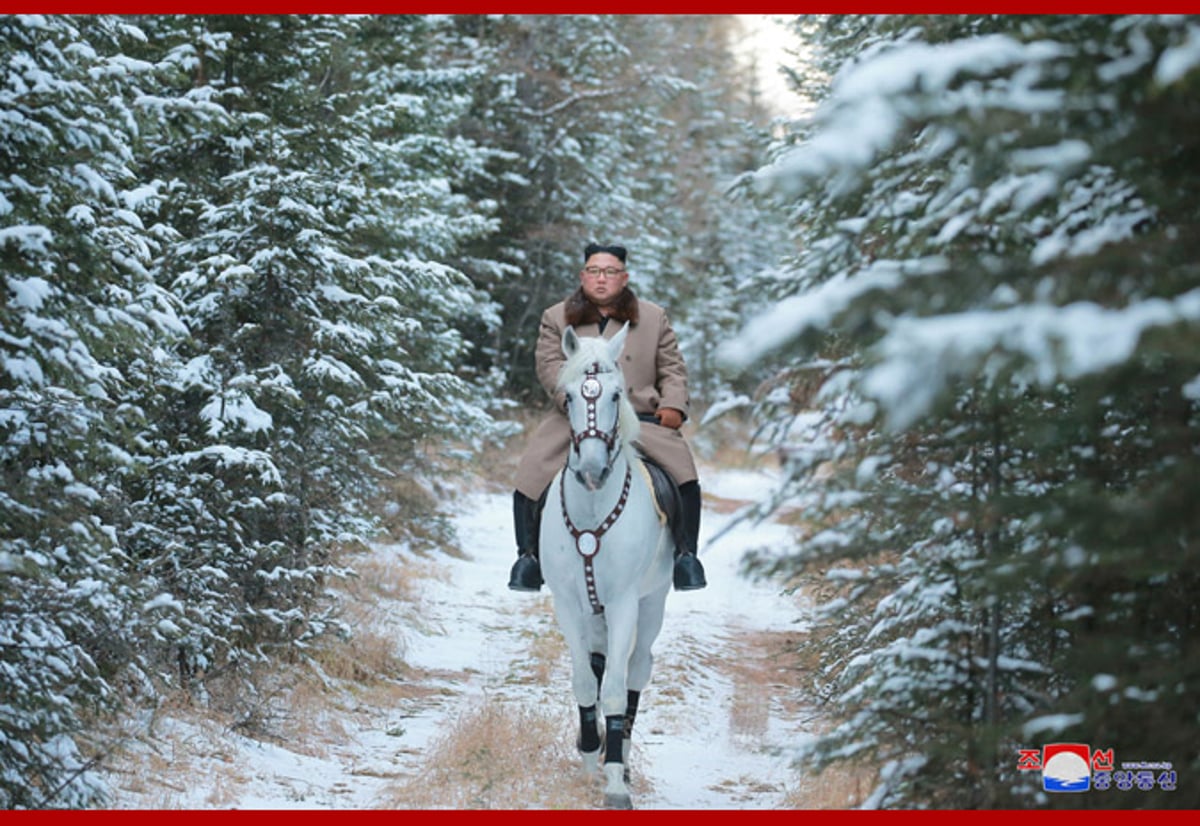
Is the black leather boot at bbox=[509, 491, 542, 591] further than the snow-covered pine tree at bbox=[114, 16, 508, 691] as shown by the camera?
No

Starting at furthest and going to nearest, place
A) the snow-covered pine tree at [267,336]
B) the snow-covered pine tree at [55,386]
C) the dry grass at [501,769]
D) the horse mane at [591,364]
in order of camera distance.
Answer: the snow-covered pine tree at [267,336], the dry grass at [501,769], the horse mane at [591,364], the snow-covered pine tree at [55,386]

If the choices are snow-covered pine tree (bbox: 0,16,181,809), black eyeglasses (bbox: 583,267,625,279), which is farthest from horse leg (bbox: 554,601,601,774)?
snow-covered pine tree (bbox: 0,16,181,809)

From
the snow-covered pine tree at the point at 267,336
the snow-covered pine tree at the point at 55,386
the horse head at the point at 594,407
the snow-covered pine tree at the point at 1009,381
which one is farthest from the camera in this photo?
the snow-covered pine tree at the point at 267,336

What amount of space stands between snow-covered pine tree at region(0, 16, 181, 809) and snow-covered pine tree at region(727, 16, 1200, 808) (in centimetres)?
351

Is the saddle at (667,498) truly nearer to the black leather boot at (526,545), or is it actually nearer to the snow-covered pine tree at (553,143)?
the black leather boot at (526,545)

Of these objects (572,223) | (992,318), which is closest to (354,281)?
(992,318)

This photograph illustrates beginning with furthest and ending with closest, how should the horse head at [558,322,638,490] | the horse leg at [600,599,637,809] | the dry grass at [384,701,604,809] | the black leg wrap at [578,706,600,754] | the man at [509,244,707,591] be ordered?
the man at [509,244,707,591] < the black leg wrap at [578,706,600,754] < the horse leg at [600,599,637,809] < the dry grass at [384,701,604,809] < the horse head at [558,322,638,490]

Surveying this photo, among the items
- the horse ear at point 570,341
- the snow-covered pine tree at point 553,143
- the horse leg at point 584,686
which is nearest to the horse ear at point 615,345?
the horse ear at point 570,341

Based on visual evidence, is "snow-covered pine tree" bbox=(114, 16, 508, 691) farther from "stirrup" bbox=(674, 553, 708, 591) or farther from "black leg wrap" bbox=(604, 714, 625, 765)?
"stirrup" bbox=(674, 553, 708, 591)

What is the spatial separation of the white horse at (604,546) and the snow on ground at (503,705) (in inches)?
26.1

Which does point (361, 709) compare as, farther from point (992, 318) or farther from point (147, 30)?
Answer: point (992, 318)

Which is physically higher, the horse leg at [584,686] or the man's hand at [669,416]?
the man's hand at [669,416]

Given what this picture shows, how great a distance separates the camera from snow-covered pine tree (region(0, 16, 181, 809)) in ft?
17.2

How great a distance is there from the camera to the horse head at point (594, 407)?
20.5ft
